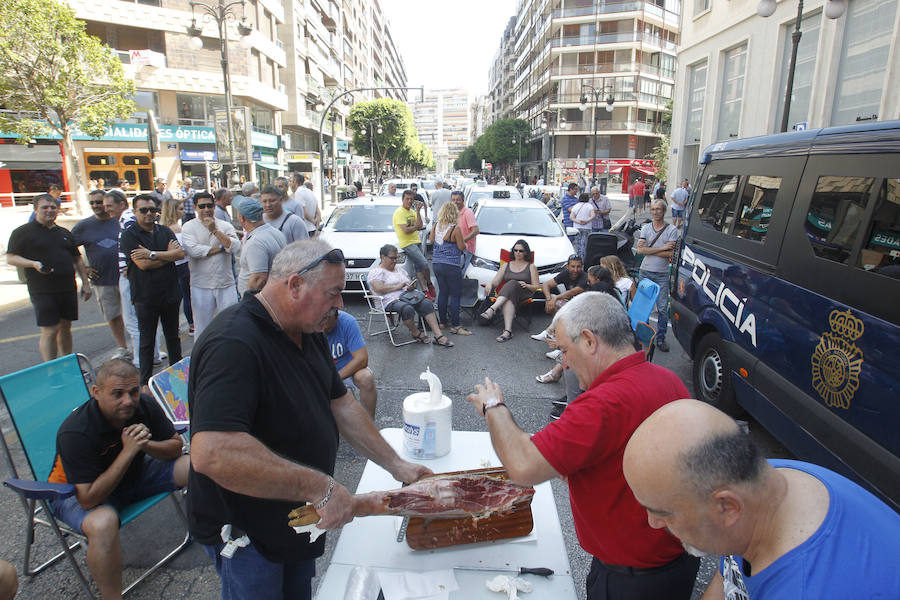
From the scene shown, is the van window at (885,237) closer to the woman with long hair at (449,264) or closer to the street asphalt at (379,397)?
the street asphalt at (379,397)

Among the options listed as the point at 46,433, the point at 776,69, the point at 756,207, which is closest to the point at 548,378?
the point at 756,207

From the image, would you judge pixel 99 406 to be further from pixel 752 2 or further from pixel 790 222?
pixel 752 2

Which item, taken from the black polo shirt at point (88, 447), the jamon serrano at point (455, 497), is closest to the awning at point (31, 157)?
the black polo shirt at point (88, 447)

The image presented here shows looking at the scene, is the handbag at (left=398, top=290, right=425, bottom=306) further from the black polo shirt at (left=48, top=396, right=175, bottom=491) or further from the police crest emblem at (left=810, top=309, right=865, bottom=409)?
the police crest emblem at (left=810, top=309, right=865, bottom=409)

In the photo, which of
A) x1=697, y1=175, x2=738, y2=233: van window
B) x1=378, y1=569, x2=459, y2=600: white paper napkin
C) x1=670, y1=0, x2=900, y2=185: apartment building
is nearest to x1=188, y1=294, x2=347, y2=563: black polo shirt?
x1=378, y1=569, x2=459, y2=600: white paper napkin

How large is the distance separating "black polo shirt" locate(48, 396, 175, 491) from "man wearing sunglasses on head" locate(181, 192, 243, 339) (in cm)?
273

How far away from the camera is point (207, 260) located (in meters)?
5.59

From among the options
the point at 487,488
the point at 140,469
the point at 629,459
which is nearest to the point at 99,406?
the point at 140,469

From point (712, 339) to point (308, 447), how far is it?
4371 millimetres

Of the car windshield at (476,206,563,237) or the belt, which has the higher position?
the car windshield at (476,206,563,237)

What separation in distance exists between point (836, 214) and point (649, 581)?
2.83 meters

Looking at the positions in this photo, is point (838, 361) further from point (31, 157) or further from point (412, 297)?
point (31, 157)

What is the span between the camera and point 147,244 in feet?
16.9

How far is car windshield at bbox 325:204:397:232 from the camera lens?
1009cm
